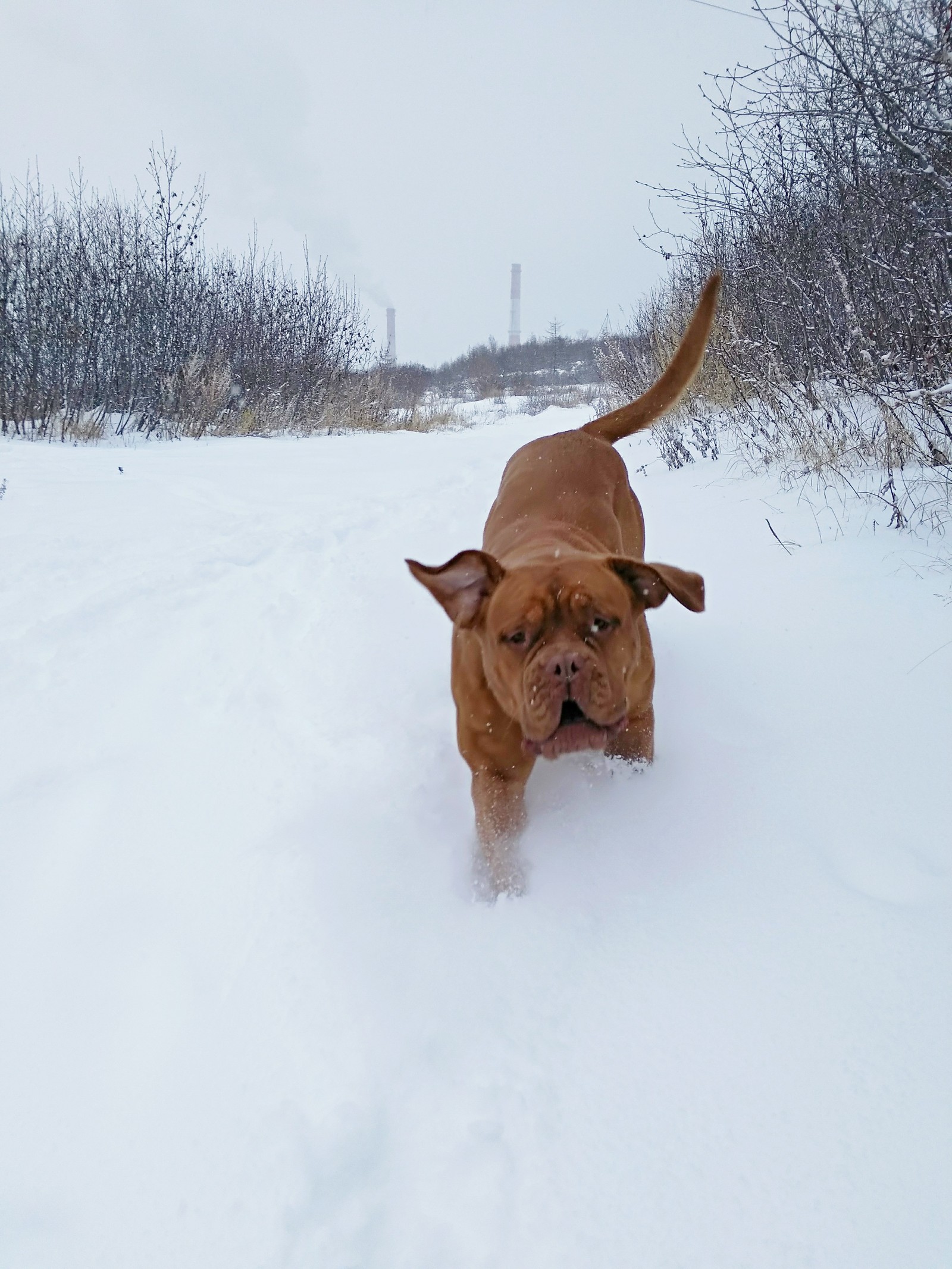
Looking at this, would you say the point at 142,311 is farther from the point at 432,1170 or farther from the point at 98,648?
the point at 432,1170

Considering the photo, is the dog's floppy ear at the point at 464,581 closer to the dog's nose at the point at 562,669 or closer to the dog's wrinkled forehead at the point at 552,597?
the dog's wrinkled forehead at the point at 552,597

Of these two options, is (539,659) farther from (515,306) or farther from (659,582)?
(515,306)

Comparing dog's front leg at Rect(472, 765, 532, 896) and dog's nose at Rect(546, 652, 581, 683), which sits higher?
dog's nose at Rect(546, 652, 581, 683)

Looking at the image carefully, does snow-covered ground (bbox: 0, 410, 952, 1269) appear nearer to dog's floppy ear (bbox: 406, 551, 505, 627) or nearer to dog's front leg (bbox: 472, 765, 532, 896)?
dog's front leg (bbox: 472, 765, 532, 896)

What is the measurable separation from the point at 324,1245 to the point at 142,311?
12.7 metres

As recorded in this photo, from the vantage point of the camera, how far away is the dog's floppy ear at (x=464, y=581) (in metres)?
1.70

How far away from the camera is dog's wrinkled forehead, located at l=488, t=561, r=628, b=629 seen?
1710mm

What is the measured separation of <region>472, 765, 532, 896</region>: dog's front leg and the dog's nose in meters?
0.38

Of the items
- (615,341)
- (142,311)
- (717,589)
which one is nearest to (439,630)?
(717,589)

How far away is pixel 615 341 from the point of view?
13.3 m

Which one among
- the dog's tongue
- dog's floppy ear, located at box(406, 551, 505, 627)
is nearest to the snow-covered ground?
the dog's tongue

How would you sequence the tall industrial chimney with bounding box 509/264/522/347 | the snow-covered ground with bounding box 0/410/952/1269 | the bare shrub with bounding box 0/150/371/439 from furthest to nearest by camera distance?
1. the tall industrial chimney with bounding box 509/264/522/347
2. the bare shrub with bounding box 0/150/371/439
3. the snow-covered ground with bounding box 0/410/952/1269

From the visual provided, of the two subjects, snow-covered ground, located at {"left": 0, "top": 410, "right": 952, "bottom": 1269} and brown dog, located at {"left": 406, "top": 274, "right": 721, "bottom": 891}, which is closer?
snow-covered ground, located at {"left": 0, "top": 410, "right": 952, "bottom": 1269}

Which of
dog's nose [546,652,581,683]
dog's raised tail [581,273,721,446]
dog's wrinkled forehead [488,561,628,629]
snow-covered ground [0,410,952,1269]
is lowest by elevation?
snow-covered ground [0,410,952,1269]
